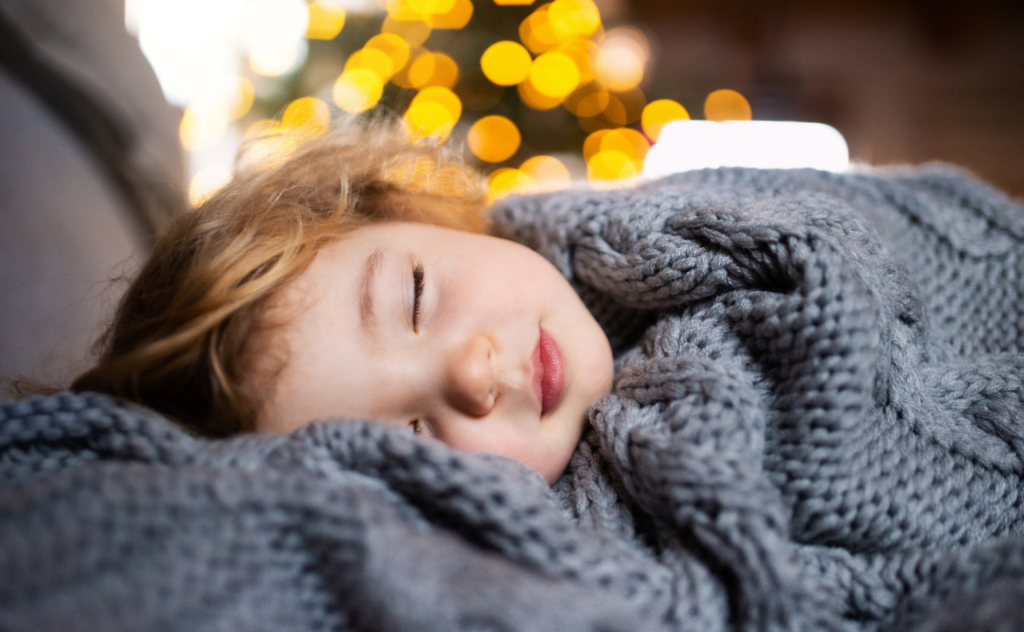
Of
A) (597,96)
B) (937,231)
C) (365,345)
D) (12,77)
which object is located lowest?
(365,345)

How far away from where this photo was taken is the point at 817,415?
1.72 ft

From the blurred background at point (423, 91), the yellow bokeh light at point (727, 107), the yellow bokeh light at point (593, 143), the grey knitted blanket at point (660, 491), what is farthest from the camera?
the yellow bokeh light at point (727, 107)

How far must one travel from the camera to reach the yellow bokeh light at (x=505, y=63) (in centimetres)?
192

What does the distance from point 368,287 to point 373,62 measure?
154 centimetres

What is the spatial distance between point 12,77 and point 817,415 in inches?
44.5

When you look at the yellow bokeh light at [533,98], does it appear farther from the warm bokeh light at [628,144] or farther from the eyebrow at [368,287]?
A: the eyebrow at [368,287]

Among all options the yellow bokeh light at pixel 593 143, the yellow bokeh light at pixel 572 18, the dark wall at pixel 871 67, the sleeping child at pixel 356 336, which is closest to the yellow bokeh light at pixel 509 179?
the yellow bokeh light at pixel 593 143

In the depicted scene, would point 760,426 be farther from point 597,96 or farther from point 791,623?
point 597,96

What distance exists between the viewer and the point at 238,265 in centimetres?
64

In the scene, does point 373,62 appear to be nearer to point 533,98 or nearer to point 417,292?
point 533,98

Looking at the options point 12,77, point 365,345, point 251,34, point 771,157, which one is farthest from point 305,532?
point 771,157

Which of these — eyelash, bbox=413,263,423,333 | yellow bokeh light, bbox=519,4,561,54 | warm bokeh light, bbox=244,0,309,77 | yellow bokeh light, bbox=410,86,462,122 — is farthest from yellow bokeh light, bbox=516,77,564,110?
eyelash, bbox=413,263,423,333

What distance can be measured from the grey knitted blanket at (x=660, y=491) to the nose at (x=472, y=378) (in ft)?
0.24

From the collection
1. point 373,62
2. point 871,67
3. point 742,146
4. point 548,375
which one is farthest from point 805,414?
point 871,67
